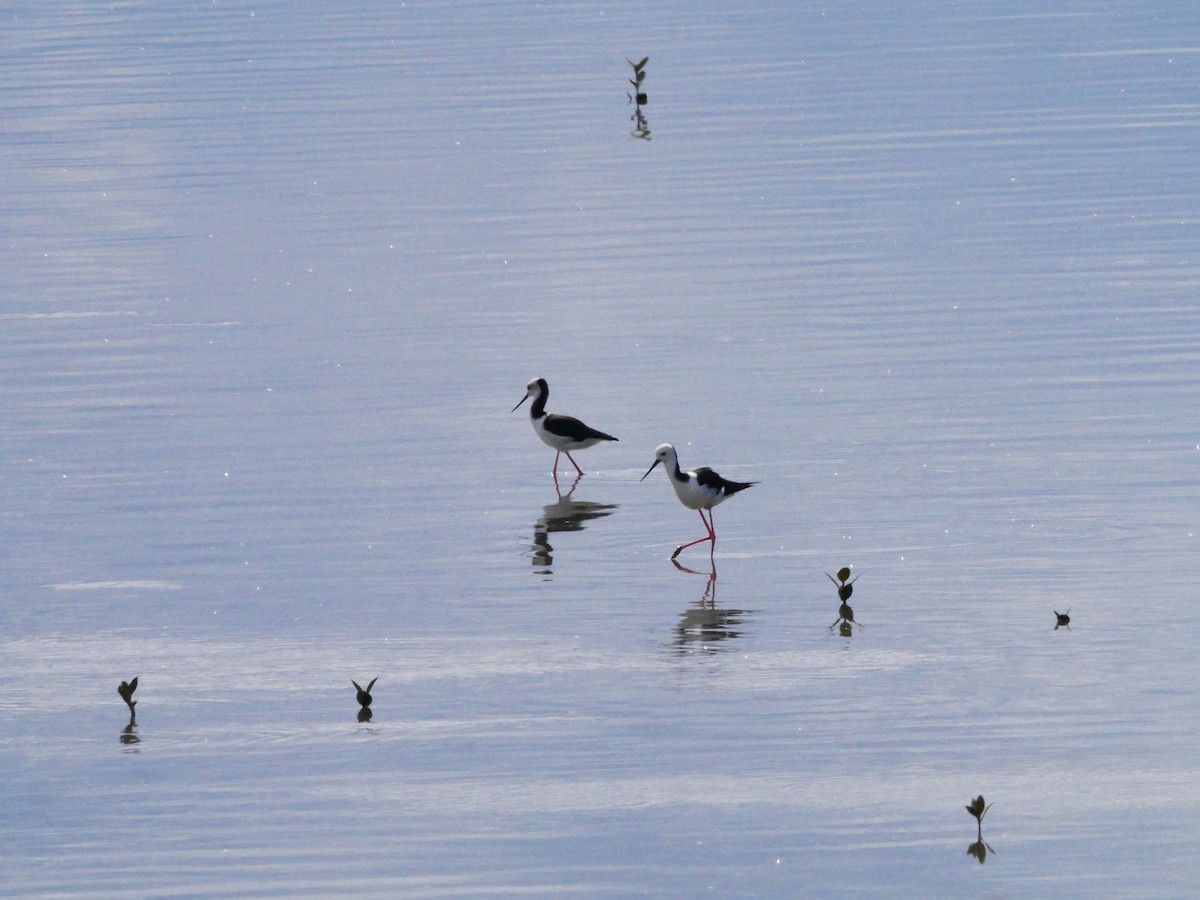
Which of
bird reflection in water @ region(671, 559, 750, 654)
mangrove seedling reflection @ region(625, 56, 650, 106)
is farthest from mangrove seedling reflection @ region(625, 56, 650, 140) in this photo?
bird reflection in water @ region(671, 559, 750, 654)

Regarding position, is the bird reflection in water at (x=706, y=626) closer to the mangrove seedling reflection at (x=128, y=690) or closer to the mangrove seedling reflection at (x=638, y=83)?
the mangrove seedling reflection at (x=128, y=690)

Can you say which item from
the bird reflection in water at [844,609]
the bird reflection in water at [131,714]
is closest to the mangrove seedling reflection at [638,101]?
the bird reflection in water at [844,609]

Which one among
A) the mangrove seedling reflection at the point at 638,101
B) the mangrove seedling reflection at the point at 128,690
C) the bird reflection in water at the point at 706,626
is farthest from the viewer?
the mangrove seedling reflection at the point at 638,101

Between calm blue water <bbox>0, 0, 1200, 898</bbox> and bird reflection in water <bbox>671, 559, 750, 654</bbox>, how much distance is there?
50 mm

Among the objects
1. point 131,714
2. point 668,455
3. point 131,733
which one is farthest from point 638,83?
point 131,733

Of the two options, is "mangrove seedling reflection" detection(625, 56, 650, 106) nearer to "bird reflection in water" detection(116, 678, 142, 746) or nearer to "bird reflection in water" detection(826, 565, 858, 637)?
"bird reflection in water" detection(826, 565, 858, 637)

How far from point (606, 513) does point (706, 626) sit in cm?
320

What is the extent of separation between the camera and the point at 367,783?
10.0 m

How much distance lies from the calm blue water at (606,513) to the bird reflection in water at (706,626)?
2.0 inches

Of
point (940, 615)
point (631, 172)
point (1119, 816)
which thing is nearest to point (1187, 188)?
point (631, 172)

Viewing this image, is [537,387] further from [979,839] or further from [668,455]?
[979,839]

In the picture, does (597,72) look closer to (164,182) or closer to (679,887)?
(164,182)

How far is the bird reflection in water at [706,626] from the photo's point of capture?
11945 mm

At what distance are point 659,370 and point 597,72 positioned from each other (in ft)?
86.0
